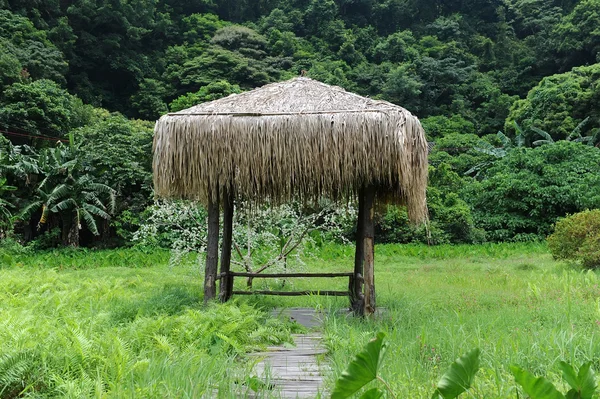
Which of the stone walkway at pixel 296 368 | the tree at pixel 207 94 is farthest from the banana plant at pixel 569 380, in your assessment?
the tree at pixel 207 94

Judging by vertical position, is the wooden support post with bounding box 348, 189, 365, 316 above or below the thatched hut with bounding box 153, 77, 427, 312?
below

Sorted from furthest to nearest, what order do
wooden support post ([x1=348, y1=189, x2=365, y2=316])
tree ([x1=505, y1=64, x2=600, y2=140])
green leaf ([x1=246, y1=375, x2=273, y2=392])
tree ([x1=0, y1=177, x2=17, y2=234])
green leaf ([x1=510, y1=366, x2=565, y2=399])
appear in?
tree ([x1=505, y1=64, x2=600, y2=140]) → tree ([x1=0, y1=177, x2=17, y2=234]) → wooden support post ([x1=348, y1=189, x2=365, y2=316]) → green leaf ([x1=246, y1=375, x2=273, y2=392]) → green leaf ([x1=510, y1=366, x2=565, y2=399])

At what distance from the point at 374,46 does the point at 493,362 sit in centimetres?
3093

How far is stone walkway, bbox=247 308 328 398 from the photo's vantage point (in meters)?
3.37

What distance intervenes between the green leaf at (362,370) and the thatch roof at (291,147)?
3798 mm

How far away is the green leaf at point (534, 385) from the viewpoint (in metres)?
1.66

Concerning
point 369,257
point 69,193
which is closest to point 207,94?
point 69,193

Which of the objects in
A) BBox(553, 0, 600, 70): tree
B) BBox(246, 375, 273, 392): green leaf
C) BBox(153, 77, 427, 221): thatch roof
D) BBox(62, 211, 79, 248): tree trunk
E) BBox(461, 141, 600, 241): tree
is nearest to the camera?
BBox(246, 375, 273, 392): green leaf

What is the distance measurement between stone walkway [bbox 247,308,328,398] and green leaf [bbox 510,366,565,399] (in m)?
1.35

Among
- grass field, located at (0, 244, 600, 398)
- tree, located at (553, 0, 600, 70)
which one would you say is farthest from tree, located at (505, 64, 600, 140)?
grass field, located at (0, 244, 600, 398)

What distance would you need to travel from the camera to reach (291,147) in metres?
5.70

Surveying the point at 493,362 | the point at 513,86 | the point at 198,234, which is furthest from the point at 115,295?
the point at 513,86

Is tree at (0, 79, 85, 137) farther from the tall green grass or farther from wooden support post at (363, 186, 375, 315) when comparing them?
wooden support post at (363, 186, 375, 315)

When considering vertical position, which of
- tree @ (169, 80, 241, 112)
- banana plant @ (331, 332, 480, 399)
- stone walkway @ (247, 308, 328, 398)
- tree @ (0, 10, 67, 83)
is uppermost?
tree @ (0, 10, 67, 83)
